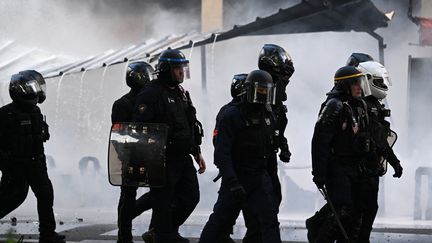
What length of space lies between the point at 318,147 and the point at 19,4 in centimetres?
1686

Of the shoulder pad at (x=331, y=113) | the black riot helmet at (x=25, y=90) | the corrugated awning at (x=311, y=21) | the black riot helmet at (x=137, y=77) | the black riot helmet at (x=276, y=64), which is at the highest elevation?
the corrugated awning at (x=311, y=21)

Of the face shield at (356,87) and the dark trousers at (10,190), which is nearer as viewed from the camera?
the face shield at (356,87)

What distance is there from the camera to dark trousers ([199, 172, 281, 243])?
730 centimetres

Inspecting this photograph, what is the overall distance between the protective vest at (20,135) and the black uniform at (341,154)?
8.50 ft

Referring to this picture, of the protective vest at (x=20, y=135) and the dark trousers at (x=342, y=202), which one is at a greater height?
the protective vest at (x=20, y=135)

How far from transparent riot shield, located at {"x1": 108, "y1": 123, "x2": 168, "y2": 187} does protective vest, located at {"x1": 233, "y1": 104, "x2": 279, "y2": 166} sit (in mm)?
795

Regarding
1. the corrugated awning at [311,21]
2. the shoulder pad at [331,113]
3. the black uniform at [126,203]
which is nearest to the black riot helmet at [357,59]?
the shoulder pad at [331,113]

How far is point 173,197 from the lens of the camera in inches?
323

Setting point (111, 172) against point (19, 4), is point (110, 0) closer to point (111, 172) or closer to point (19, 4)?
point (19, 4)

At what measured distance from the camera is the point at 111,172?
8180mm

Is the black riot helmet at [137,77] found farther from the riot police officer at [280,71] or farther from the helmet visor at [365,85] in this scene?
the helmet visor at [365,85]

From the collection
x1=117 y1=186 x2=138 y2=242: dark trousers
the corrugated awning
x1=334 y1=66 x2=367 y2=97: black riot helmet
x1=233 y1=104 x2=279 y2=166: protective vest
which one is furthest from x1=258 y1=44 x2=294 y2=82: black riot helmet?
the corrugated awning

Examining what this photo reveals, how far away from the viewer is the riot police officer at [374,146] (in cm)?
815

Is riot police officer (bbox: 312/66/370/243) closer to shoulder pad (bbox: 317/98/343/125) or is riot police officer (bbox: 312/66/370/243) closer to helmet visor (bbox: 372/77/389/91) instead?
shoulder pad (bbox: 317/98/343/125)
